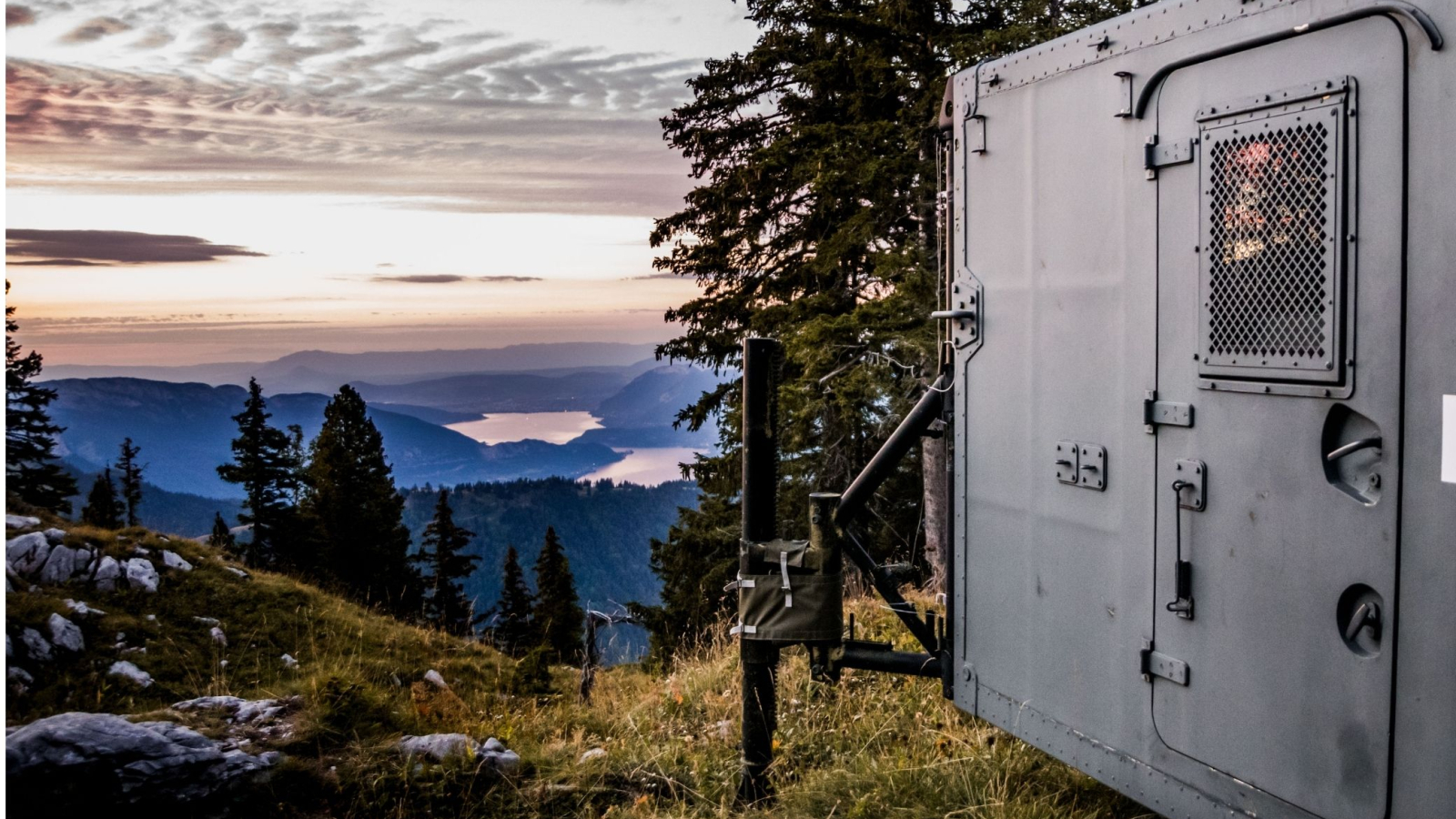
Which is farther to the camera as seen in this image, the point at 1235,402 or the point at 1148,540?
the point at 1148,540

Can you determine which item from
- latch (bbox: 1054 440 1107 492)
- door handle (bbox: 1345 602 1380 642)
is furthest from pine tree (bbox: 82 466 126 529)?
door handle (bbox: 1345 602 1380 642)

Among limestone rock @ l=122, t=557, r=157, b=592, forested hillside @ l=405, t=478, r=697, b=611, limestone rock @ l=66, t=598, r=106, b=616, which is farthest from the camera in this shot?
forested hillside @ l=405, t=478, r=697, b=611

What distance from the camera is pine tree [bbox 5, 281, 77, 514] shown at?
27641 millimetres

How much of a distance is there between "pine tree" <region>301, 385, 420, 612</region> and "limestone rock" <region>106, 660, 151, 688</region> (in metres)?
22.4

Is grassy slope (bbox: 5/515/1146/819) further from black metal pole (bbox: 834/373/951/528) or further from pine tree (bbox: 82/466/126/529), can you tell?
pine tree (bbox: 82/466/126/529)

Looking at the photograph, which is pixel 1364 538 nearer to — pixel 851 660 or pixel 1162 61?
pixel 1162 61

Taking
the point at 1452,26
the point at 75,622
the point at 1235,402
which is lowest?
Result: the point at 75,622

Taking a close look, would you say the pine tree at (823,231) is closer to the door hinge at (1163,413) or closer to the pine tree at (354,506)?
the door hinge at (1163,413)

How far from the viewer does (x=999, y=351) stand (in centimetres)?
426

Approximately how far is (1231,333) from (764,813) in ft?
9.29

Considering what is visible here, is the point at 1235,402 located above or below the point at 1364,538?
above

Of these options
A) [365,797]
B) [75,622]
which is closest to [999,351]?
[365,797]

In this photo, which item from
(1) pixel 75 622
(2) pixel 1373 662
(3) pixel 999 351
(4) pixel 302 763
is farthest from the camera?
(1) pixel 75 622

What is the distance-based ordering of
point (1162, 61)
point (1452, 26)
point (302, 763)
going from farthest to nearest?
point (302, 763)
point (1162, 61)
point (1452, 26)
